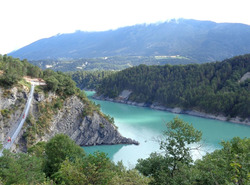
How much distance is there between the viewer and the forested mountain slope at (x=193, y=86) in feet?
237

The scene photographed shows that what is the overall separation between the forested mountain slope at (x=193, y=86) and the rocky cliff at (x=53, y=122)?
40.0m

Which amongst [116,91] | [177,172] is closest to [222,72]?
[116,91]

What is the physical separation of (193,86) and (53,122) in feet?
198

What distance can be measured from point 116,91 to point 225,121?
48253mm

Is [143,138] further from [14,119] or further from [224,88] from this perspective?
[224,88]

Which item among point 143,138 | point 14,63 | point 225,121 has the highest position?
point 14,63

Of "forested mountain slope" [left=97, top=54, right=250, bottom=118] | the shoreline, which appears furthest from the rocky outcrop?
"forested mountain slope" [left=97, top=54, right=250, bottom=118]

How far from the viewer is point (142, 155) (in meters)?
38.7

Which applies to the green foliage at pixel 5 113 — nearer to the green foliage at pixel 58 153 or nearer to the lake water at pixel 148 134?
the green foliage at pixel 58 153

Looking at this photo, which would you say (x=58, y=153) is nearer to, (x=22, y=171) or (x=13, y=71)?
(x=22, y=171)

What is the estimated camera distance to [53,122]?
38.8 meters

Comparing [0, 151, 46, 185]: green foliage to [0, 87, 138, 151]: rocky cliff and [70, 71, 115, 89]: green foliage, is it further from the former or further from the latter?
[70, 71, 115, 89]: green foliage

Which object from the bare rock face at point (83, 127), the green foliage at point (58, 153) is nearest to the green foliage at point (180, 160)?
the green foliage at point (58, 153)

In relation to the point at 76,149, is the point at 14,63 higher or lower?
higher
